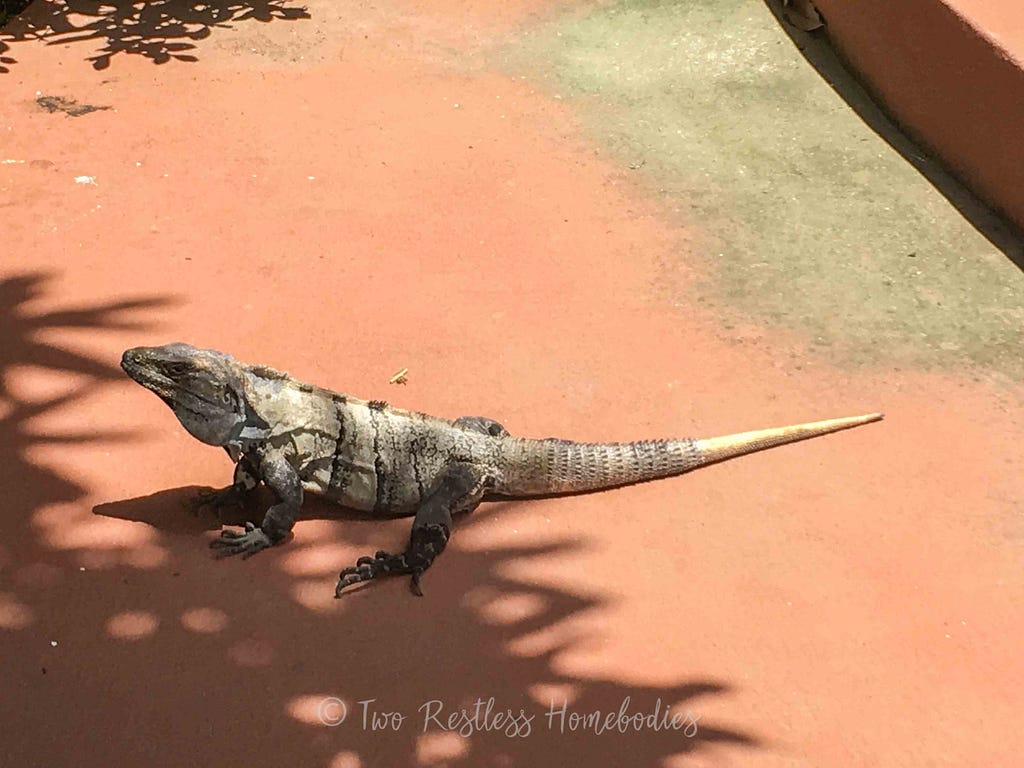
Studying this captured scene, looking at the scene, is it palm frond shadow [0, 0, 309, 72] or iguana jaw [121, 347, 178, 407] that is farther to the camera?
palm frond shadow [0, 0, 309, 72]

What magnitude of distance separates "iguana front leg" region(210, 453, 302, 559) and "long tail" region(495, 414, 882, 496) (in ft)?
2.67

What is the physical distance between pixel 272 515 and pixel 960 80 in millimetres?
4889

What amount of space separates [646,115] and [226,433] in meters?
4.35

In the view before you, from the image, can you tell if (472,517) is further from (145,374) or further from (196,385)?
(145,374)

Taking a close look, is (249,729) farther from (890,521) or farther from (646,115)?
(646,115)

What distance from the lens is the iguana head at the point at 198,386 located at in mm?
3906

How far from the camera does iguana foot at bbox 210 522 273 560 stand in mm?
4008

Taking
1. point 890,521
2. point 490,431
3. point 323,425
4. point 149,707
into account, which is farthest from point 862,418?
point 149,707

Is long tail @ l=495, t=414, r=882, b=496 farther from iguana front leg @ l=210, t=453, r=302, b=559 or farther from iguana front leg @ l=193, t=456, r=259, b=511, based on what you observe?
iguana front leg @ l=193, t=456, r=259, b=511

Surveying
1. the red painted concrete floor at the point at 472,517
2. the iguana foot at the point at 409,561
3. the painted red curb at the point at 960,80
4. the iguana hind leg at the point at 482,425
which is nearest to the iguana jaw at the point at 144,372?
the red painted concrete floor at the point at 472,517

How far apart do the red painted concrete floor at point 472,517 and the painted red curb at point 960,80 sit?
191 centimetres

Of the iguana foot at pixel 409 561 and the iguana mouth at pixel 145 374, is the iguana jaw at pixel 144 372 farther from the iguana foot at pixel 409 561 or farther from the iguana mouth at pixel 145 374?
the iguana foot at pixel 409 561

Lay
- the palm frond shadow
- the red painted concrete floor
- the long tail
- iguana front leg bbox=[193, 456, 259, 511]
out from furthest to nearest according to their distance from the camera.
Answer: the palm frond shadow → the long tail → iguana front leg bbox=[193, 456, 259, 511] → the red painted concrete floor

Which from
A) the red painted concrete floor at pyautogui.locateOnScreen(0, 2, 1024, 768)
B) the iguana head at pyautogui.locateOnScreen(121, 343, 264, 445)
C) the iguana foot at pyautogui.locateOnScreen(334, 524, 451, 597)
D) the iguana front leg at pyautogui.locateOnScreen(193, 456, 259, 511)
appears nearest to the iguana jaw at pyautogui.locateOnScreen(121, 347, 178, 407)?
the iguana head at pyautogui.locateOnScreen(121, 343, 264, 445)
